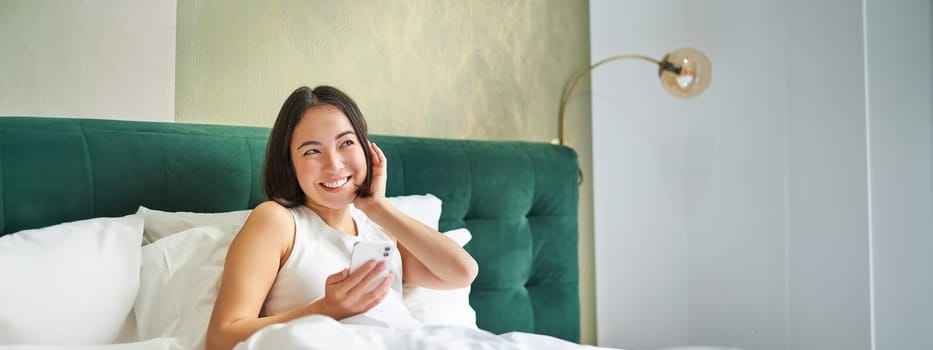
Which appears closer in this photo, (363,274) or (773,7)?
(363,274)

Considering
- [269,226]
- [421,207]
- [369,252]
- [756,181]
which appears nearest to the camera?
[369,252]

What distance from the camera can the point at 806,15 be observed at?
2.69 meters

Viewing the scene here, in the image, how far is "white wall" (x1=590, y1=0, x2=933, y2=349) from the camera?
2.58 m

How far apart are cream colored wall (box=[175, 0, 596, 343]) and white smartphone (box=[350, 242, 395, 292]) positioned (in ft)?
2.38

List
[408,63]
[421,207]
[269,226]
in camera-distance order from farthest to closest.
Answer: [408,63]
[421,207]
[269,226]

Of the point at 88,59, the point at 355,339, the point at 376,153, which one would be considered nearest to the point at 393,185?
the point at 376,153

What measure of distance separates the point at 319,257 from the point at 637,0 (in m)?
1.93

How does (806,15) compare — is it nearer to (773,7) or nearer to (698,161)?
(773,7)

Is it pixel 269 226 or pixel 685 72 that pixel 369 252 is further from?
pixel 685 72

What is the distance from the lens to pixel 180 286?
4.77ft

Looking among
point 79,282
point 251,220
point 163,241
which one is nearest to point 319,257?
point 251,220

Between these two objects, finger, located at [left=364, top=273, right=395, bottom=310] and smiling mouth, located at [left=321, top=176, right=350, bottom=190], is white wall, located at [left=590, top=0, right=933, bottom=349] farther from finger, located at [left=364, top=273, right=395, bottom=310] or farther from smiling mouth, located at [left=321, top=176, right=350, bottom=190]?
finger, located at [left=364, top=273, right=395, bottom=310]

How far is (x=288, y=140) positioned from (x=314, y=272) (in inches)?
10.8

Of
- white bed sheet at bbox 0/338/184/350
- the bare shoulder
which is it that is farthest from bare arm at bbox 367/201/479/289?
white bed sheet at bbox 0/338/184/350
